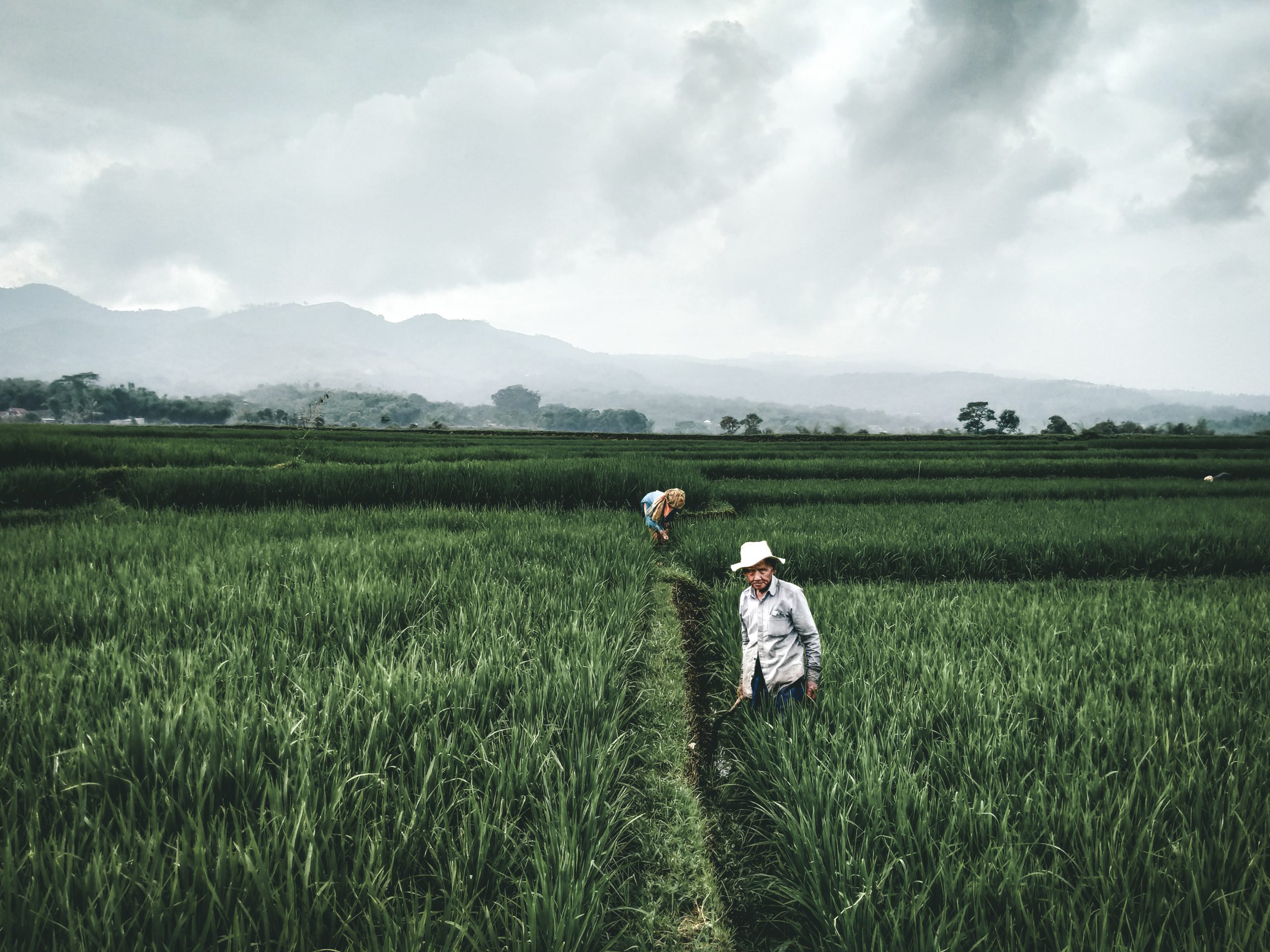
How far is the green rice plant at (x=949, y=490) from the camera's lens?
10875 mm

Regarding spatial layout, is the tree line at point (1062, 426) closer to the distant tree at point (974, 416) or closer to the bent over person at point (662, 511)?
the distant tree at point (974, 416)

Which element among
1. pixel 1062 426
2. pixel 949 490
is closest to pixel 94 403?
pixel 949 490

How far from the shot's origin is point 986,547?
6.57 metres

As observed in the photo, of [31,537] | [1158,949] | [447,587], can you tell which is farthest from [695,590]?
[31,537]

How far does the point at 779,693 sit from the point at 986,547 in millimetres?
5321

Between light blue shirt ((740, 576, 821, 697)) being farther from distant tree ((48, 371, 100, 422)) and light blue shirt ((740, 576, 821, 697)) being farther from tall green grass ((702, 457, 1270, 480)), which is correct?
distant tree ((48, 371, 100, 422))

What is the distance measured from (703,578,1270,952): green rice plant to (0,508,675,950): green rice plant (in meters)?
0.64

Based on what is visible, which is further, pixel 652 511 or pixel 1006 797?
pixel 652 511

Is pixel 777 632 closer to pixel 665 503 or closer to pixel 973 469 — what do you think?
pixel 665 503

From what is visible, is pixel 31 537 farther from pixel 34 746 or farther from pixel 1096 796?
pixel 1096 796

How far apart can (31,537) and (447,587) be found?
4664 mm

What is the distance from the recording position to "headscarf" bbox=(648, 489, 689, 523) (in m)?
6.70

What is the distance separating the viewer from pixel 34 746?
1.89m

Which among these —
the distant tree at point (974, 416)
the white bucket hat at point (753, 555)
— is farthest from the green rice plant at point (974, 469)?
the distant tree at point (974, 416)
